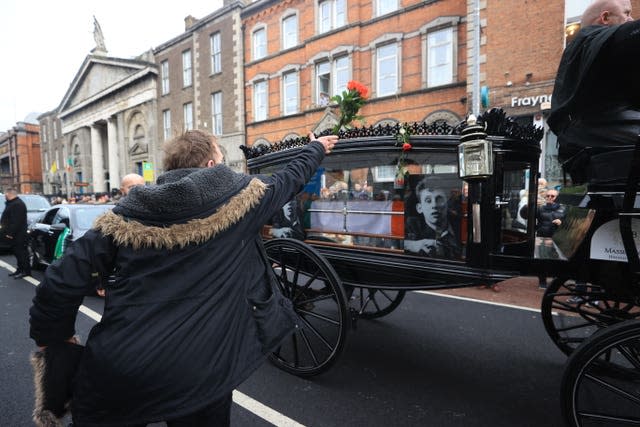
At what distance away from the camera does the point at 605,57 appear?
5.90 feet

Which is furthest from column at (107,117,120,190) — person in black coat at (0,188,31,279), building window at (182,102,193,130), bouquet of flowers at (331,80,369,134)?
bouquet of flowers at (331,80,369,134)

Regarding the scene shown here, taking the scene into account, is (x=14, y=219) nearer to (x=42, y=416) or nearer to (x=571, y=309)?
(x=42, y=416)

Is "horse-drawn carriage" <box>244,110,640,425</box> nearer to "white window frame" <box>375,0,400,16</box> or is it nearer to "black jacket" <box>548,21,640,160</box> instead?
"black jacket" <box>548,21,640,160</box>

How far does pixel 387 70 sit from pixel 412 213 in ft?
43.6

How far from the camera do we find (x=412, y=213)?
8.80 feet

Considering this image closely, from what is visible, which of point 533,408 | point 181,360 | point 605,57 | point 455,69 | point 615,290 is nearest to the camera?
point 181,360

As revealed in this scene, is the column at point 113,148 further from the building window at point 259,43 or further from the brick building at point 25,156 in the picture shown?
the brick building at point 25,156

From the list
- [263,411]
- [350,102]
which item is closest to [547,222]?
[350,102]

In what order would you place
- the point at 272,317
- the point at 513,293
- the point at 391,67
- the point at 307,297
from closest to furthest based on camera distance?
the point at 272,317
the point at 307,297
the point at 513,293
the point at 391,67

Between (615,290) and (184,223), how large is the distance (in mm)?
2429

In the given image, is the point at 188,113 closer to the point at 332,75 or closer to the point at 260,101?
the point at 260,101

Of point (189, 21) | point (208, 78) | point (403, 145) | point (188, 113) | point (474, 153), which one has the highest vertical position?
point (189, 21)

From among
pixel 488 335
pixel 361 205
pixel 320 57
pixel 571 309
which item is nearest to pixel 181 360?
pixel 361 205

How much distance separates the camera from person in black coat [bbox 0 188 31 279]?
268 inches
